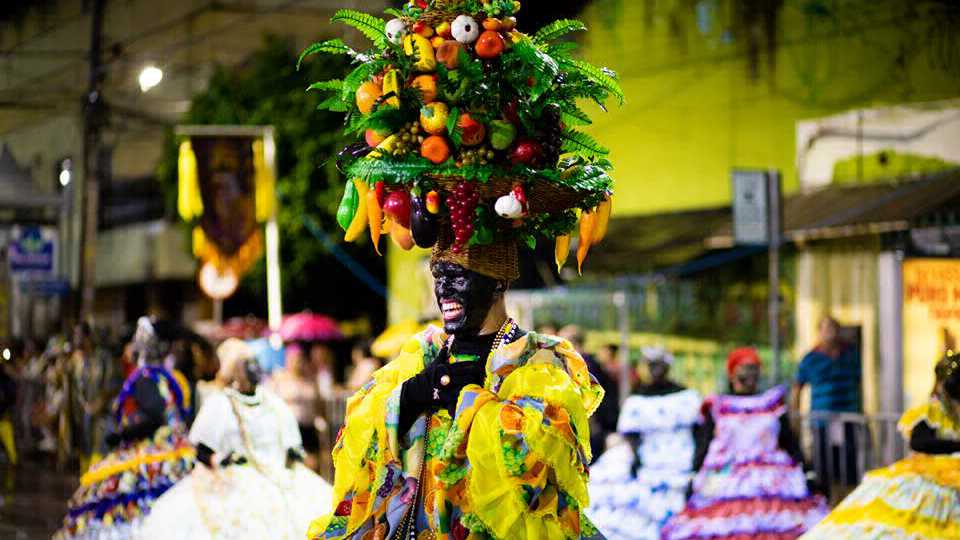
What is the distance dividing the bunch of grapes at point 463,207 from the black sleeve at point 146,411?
20.4 feet

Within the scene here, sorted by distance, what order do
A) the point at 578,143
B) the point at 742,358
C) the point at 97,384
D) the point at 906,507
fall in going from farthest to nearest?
1. the point at 97,384
2. the point at 742,358
3. the point at 906,507
4. the point at 578,143

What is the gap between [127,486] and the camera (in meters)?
12.4

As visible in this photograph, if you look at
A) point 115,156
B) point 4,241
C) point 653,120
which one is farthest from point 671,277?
point 115,156

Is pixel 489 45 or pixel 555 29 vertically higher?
pixel 555 29

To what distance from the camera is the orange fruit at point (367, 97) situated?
681 cm

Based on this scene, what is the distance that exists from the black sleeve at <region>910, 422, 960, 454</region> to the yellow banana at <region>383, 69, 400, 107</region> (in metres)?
5.70

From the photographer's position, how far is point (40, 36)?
29.6 meters

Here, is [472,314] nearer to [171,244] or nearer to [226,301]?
[226,301]

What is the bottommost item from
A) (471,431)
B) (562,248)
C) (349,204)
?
(471,431)

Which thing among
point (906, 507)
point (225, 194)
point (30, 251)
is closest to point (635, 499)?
point (906, 507)

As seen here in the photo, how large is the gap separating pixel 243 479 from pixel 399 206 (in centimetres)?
469

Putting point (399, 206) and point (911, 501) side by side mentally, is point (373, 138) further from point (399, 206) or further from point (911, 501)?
point (911, 501)

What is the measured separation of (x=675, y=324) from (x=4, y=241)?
40.8 ft

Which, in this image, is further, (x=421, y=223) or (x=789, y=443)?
(x=789, y=443)
